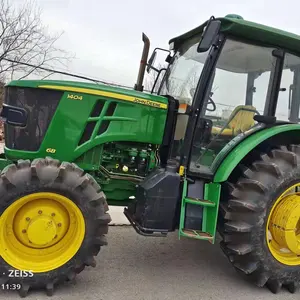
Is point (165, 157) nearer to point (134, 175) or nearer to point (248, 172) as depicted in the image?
point (134, 175)

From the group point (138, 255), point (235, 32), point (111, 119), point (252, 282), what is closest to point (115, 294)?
point (138, 255)

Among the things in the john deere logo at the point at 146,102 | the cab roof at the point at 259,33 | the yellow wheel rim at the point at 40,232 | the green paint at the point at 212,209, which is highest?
the cab roof at the point at 259,33

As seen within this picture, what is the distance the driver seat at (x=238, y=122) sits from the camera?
3.48 meters

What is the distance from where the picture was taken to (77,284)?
3.14m

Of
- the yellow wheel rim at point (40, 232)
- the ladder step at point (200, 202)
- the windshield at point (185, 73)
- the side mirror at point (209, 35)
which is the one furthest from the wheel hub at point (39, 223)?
the side mirror at point (209, 35)

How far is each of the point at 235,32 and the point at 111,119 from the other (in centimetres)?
142

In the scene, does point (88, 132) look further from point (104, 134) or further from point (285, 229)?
point (285, 229)

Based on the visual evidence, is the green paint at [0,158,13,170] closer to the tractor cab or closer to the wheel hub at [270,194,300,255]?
the tractor cab

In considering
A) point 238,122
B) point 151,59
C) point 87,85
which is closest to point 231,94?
point 238,122

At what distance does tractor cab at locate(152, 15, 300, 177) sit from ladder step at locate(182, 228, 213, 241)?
0.54 meters

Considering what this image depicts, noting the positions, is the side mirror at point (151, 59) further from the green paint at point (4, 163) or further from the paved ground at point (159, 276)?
the paved ground at point (159, 276)

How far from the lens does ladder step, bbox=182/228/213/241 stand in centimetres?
318

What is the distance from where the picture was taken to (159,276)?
3.48 m

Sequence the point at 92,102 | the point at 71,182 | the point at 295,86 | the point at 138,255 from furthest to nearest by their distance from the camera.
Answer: the point at 138,255, the point at 295,86, the point at 92,102, the point at 71,182
